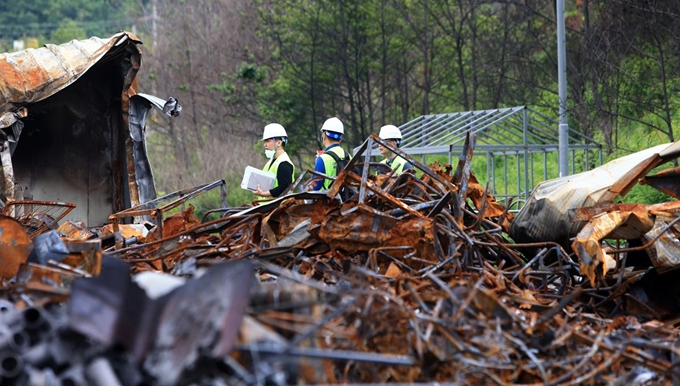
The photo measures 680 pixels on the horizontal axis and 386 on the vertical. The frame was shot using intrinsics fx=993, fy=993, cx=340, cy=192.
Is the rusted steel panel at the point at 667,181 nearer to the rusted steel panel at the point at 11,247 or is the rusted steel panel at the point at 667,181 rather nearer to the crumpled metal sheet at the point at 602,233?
the crumpled metal sheet at the point at 602,233

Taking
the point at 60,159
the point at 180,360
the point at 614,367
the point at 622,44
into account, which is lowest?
the point at 614,367

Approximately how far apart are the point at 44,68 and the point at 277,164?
3.08 m

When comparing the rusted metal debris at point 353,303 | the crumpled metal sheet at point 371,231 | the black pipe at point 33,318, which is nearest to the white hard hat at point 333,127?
the rusted metal debris at point 353,303

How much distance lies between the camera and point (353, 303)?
425cm

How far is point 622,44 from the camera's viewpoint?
59.2 feet

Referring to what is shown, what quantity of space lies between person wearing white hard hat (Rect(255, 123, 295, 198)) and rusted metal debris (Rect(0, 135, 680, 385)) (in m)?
2.34

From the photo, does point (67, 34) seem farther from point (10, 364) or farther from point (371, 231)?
point (10, 364)

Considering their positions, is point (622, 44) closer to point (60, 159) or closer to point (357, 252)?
point (60, 159)

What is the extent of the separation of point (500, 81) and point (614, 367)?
2114 cm

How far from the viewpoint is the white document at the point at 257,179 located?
10.5 meters

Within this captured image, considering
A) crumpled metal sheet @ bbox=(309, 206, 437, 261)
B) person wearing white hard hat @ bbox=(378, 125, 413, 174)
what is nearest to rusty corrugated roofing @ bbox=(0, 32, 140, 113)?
person wearing white hard hat @ bbox=(378, 125, 413, 174)

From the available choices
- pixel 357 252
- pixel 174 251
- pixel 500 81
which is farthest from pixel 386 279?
pixel 500 81

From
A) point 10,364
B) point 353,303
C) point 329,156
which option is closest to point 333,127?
point 329,156

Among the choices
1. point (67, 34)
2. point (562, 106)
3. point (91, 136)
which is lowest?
point (91, 136)
